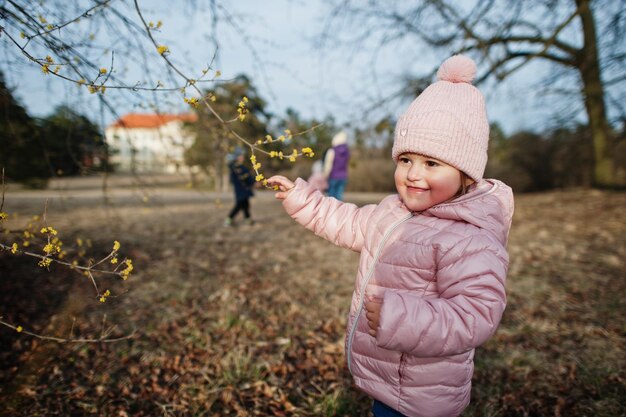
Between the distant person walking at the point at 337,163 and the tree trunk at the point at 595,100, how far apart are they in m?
3.96

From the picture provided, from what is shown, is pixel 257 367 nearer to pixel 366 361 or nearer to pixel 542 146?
pixel 366 361

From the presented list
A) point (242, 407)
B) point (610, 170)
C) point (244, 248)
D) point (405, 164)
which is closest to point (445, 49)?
point (244, 248)

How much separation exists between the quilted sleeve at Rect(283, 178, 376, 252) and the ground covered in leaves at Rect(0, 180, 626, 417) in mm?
1052

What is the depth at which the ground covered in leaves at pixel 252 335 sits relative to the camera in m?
2.38

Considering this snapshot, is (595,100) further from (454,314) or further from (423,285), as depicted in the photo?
(454,314)

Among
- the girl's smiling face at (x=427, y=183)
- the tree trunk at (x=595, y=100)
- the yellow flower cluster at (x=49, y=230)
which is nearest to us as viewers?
the yellow flower cluster at (x=49, y=230)

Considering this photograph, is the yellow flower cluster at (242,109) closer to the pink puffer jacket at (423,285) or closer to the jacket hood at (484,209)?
the pink puffer jacket at (423,285)

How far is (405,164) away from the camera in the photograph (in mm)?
1518

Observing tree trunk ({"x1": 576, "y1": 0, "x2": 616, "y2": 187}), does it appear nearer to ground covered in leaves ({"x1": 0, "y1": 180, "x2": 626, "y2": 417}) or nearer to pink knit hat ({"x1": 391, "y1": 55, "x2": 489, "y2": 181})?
ground covered in leaves ({"x1": 0, "y1": 180, "x2": 626, "y2": 417})

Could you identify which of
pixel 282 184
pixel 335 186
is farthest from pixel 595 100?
pixel 282 184

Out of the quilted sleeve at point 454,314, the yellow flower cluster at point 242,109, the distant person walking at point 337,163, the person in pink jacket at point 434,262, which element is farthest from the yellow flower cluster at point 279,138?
the distant person walking at point 337,163

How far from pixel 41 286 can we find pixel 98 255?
1.02 metres

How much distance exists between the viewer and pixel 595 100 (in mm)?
6051

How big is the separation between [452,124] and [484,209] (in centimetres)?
35
